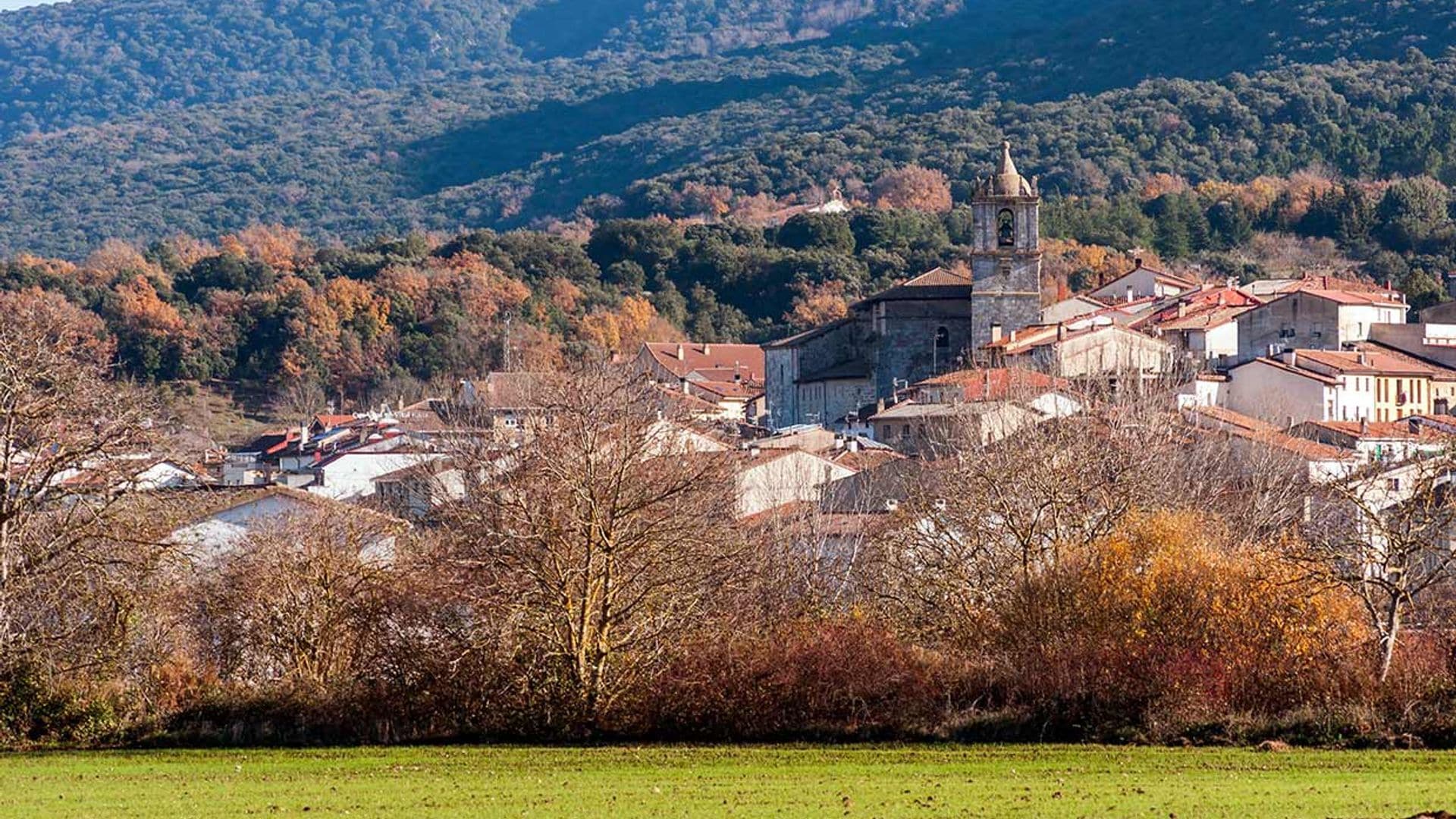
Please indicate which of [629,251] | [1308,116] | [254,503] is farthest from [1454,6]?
[254,503]

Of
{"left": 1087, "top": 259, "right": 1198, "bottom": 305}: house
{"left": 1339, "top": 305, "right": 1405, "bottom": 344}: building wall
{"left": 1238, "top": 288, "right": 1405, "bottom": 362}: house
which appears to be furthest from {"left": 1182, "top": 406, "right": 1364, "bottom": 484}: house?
{"left": 1087, "top": 259, "right": 1198, "bottom": 305}: house

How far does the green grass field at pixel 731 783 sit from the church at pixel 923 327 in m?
50.5

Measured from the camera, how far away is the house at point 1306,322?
3054 inches

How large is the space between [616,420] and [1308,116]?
125894 mm

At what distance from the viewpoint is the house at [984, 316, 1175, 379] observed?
228ft

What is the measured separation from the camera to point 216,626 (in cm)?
3422

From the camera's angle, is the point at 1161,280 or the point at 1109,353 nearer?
the point at 1109,353

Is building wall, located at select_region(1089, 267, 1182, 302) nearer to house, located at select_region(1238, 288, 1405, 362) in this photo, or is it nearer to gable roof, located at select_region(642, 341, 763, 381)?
house, located at select_region(1238, 288, 1405, 362)

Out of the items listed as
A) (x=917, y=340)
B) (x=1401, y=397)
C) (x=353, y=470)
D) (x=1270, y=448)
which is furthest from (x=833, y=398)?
(x=1270, y=448)

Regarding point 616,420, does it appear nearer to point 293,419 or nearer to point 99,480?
point 99,480

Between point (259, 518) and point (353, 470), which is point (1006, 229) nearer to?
point (353, 470)

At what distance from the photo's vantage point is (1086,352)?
7044cm

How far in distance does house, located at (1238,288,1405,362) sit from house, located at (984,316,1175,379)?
15.8ft

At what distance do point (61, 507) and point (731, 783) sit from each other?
11.2 meters
